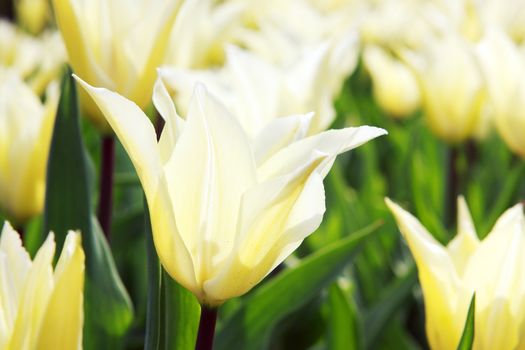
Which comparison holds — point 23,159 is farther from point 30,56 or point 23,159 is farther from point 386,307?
point 30,56

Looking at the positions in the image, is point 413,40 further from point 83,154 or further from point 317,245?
point 83,154

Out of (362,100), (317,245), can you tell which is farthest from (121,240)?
(362,100)

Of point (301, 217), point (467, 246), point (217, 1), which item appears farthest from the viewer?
point (217, 1)

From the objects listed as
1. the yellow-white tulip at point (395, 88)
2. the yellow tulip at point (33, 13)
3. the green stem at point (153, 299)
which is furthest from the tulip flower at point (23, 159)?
the yellow tulip at point (33, 13)

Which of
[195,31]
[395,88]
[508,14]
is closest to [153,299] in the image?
[195,31]

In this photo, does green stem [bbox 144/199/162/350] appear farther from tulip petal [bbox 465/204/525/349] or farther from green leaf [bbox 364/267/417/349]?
green leaf [bbox 364/267/417/349]

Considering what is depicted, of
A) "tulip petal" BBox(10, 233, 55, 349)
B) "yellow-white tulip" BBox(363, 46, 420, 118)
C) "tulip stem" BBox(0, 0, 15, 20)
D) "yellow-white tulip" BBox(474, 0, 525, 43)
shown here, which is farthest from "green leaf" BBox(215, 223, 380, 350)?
"tulip stem" BBox(0, 0, 15, 20)
